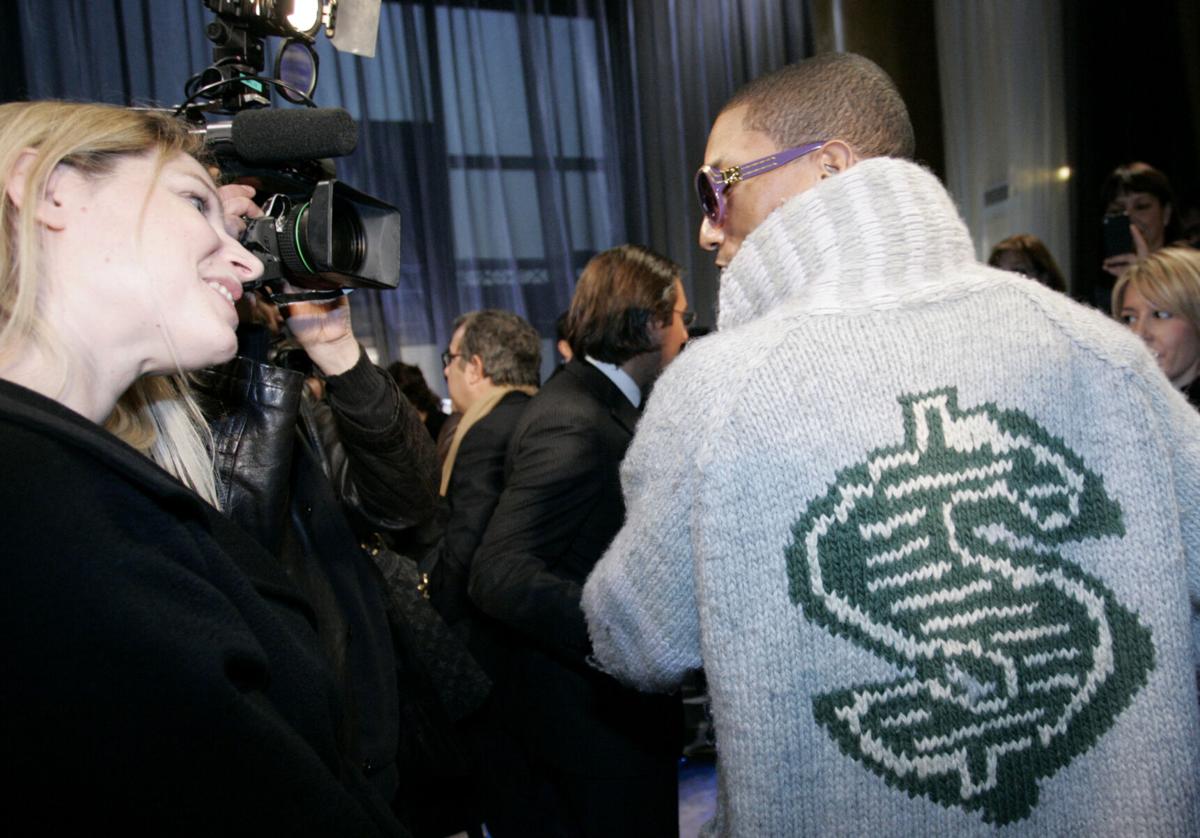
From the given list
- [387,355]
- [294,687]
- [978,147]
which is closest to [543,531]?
[294,687]

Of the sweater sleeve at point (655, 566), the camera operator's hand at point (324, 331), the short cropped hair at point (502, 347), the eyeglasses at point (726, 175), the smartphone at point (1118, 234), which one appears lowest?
the sweater sleeve at point (655, 566)

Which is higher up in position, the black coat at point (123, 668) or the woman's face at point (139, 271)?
the woman's face at point (139, 271)

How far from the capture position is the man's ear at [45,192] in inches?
36.4

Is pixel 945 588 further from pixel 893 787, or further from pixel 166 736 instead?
pixel 166 736

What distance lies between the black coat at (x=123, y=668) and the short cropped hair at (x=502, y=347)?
2.22 metres

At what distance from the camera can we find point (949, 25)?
4.29 meters

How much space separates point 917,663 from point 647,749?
1151mm

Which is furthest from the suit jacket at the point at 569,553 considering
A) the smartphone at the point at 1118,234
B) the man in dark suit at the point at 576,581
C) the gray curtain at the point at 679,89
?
the gray curtain at the point at 679,89

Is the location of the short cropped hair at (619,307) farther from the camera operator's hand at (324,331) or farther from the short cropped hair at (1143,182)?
the short cropped hair at (1143,182)

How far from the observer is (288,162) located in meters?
1.31

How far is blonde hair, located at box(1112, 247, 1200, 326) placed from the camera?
91.7 inches

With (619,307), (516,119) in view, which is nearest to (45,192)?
(619,307)

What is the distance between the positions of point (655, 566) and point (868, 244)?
448 millimetres

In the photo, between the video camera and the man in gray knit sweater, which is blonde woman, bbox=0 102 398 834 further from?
the man in gray knit sweater
